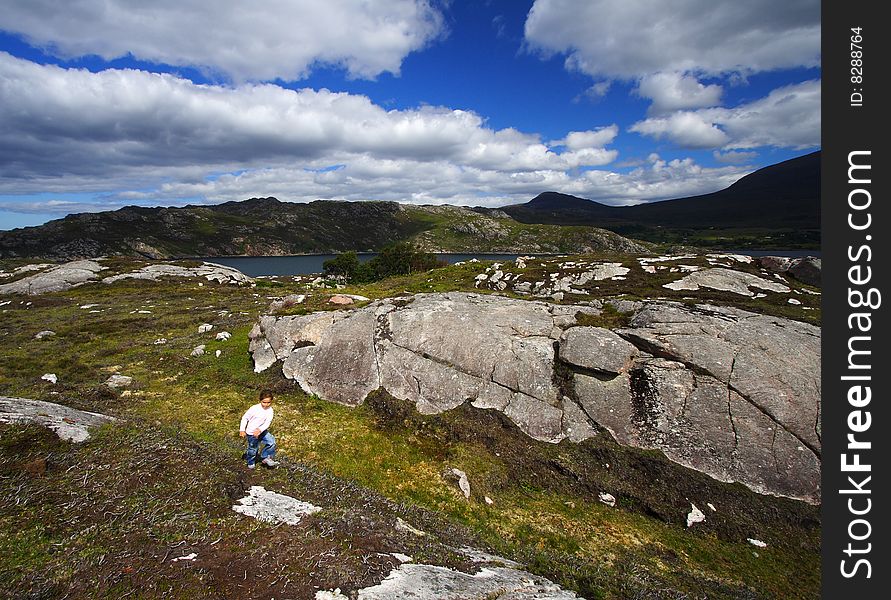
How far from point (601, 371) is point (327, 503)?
1618 cm

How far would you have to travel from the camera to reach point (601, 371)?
22.2 metres

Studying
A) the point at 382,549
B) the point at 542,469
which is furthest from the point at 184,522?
the point at 542,469

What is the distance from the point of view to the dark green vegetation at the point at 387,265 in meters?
114

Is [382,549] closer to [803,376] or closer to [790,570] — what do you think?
[790,570]

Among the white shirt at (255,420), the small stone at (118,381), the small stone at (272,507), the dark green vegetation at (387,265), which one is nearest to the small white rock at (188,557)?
the small stone at (272,507)

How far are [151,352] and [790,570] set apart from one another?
41782 millimetres

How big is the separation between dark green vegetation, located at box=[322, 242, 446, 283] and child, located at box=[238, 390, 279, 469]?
97.7m

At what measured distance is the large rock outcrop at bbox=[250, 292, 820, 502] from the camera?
1864 cm

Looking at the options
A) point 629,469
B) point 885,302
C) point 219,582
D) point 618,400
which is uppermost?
point 885,302

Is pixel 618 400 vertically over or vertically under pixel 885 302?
under

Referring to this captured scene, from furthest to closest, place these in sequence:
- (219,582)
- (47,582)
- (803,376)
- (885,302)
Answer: (803,376) → (885,302) → (219,582) → (47,582)

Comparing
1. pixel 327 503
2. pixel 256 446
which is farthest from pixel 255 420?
pixel 327 503

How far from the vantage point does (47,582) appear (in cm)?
761

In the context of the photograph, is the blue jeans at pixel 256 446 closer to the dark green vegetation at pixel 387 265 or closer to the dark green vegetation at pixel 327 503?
the dark green vegetation at pixel 327 503
